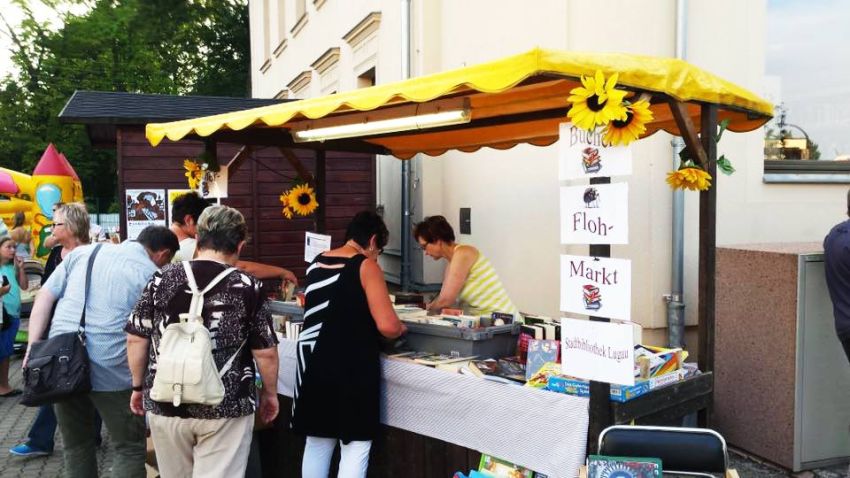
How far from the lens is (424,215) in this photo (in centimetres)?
706

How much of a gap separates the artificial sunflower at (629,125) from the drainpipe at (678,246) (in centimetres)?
280

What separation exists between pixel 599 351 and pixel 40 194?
1645cm

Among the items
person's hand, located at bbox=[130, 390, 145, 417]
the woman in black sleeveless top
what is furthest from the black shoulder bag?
the woman in black sleeveless top

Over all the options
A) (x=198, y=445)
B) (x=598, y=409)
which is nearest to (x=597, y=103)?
(x=598, y=409)

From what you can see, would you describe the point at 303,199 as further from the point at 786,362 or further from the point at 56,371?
the point at 786,362

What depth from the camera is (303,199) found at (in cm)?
564

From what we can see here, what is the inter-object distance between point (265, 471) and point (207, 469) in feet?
4.90

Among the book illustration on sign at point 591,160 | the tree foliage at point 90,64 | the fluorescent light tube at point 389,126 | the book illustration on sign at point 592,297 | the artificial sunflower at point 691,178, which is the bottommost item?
the book illustration on sign at point 592,297

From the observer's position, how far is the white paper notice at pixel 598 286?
2.45 metres

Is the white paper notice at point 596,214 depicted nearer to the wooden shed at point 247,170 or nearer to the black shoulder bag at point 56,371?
the black shoulder bag at point 56,371

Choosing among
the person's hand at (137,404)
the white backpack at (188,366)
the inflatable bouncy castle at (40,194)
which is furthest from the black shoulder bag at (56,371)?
the inflatable bouncy castle at (40,194)

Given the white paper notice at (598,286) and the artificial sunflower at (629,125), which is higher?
the artificial sunflower at (629,125)

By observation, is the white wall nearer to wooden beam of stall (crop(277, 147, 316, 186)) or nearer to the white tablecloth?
wooden beam of stall (crop(277, 147, 316, 186))

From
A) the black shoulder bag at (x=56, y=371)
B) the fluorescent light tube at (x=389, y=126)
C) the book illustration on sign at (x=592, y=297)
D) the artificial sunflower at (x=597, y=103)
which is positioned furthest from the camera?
the fluorescent light tube at (x=389, y=126)
